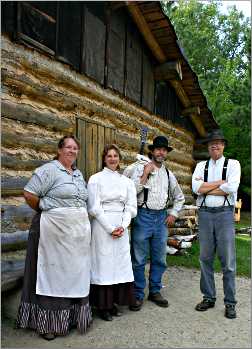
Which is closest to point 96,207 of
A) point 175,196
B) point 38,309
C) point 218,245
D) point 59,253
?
point 59,253

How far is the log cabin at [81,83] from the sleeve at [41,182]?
0.67 metres

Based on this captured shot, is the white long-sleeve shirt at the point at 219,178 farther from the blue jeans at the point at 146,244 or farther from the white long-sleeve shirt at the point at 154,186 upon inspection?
the blue jeans at the point at 146,244

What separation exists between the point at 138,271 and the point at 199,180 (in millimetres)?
1411

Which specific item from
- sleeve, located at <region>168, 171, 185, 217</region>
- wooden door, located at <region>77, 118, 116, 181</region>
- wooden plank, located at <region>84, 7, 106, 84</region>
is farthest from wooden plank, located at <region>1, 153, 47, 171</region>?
wooden plank, located at <region>84, 7, 106, 84</region>

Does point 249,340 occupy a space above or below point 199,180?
below

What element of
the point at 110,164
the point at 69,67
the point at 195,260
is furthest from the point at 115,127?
the point at 195,260

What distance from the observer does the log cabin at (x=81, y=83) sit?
439 cm

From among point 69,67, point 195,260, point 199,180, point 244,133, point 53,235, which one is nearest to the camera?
point 53,235

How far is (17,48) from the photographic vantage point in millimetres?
4430

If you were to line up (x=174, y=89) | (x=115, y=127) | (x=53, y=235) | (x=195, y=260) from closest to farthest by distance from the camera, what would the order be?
(x=53, y=235) → (x=115, y=127) → (x=195, y=260) → (x=174, y=89)

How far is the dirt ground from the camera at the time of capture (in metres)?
3.70

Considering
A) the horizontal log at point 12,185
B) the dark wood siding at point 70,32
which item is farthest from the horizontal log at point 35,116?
the dark wood siding at point 70,32

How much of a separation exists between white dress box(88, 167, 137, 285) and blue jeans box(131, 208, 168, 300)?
0.41 metres

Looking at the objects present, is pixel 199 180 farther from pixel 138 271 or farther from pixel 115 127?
pixel 115 127
